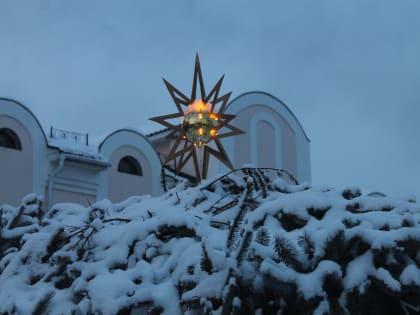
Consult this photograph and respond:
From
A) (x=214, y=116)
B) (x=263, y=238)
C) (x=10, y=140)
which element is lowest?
(x=263, y=238)

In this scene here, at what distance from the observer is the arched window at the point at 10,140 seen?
17.3m

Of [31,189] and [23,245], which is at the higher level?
[31,189]

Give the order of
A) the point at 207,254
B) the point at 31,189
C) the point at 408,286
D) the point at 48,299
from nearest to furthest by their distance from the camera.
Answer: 1. the point at 408,286
2. the point at 207,254
3. the point at 48,299
4. the point at 31,189

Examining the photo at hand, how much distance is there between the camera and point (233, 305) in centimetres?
373

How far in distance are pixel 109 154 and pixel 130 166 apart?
2.35ft

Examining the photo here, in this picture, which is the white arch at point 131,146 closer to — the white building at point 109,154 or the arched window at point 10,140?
the white building at point 109,154

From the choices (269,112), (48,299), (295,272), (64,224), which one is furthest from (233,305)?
(269,112)

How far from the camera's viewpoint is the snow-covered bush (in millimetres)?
3697

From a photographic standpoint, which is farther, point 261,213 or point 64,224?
point 64,224

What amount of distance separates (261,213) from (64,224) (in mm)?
1586

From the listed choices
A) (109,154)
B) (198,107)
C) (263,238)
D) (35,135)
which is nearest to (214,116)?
(198,107)

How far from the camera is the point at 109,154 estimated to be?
18.6 metres

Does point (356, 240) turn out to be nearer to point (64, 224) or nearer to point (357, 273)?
point (357, 273)

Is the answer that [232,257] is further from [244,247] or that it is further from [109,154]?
[109,154]
